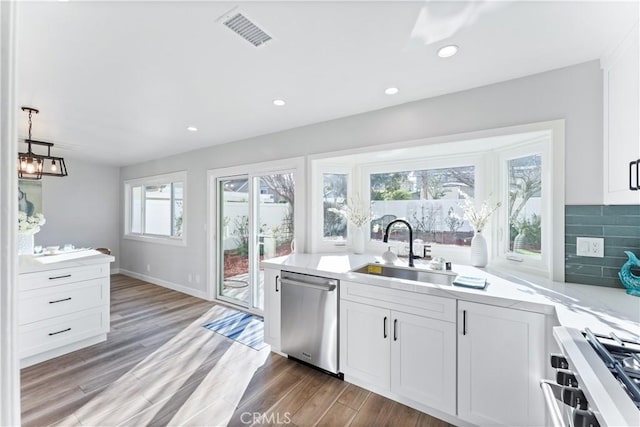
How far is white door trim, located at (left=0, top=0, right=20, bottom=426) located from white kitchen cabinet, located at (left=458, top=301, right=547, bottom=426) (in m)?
1.97

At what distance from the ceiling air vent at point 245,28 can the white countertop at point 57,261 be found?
278 centimetres

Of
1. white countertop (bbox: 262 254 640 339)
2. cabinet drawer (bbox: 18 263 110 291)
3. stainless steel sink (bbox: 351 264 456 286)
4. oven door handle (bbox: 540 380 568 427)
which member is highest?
white countertop (bbox: 262 254 640 339)

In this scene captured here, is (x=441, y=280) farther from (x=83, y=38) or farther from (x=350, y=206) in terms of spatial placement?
(x=83, y=38)

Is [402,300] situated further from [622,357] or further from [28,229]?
[28,229]

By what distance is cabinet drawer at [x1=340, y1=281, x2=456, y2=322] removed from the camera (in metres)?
1.79

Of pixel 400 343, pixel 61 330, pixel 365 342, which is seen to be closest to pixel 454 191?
pixel 400 343

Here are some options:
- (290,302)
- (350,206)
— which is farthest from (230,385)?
(350,206)

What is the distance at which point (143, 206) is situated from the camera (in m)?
5.54

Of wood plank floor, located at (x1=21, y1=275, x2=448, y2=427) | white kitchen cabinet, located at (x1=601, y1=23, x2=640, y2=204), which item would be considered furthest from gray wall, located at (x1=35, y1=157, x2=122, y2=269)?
white kitchen cabinet, located at (x1=601, y1=23, x2=640, y2=204)

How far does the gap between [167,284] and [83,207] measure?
255cm

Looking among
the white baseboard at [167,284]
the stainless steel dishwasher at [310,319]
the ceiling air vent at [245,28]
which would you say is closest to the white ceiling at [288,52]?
the ceiling air vent at [245,28]

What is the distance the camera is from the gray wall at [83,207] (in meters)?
5.02

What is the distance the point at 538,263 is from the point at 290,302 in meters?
2.08

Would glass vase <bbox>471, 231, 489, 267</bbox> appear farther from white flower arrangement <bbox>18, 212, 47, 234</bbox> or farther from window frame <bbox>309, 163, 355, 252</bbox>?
white flower arrangement <bbox>18, 212, 47, 234</bbox>
